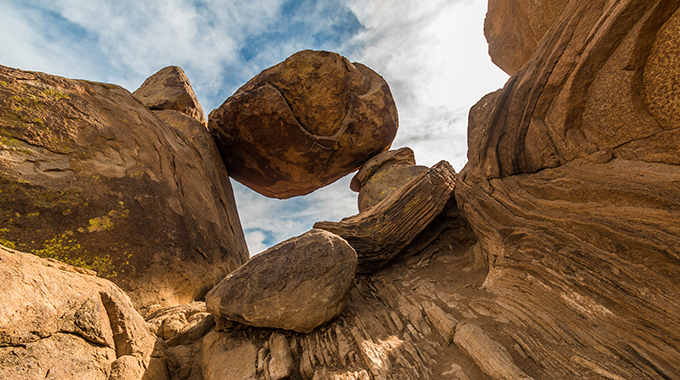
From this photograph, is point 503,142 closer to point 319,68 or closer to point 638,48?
point 638,48

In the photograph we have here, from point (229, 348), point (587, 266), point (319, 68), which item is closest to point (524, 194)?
point (587, 266)

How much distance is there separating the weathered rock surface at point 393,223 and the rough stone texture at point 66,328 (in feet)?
15.5

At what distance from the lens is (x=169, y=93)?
13.4 meters

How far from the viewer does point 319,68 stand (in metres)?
12.4

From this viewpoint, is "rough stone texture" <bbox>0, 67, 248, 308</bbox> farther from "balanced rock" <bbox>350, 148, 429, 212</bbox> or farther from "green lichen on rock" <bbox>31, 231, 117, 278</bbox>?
"balanced rock" <bbox>350, 148, 429, 212</bbox>

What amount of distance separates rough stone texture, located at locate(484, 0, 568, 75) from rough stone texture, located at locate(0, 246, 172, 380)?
10.8m

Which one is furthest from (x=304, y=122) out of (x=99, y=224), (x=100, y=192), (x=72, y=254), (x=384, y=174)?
(x=72, y=254)

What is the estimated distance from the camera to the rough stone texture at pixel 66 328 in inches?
116

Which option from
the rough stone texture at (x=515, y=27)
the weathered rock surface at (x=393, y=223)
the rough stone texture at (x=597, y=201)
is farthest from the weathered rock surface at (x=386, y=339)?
the rough stone texture at (x=515, y=27)

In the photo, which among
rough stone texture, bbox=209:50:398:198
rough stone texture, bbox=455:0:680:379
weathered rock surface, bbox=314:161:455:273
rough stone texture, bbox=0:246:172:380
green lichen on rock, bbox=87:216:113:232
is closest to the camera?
rough stone texture, bbox=0:246:172:380

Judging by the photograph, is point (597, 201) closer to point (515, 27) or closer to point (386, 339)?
point (386, 339)

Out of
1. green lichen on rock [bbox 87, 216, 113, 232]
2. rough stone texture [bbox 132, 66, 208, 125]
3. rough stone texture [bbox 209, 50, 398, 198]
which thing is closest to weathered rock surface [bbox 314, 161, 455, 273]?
green lichen on rock [bbox 87, 216, 113, 232]

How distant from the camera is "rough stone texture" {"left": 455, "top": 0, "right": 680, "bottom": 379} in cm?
338

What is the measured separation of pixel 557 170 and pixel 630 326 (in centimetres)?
247
